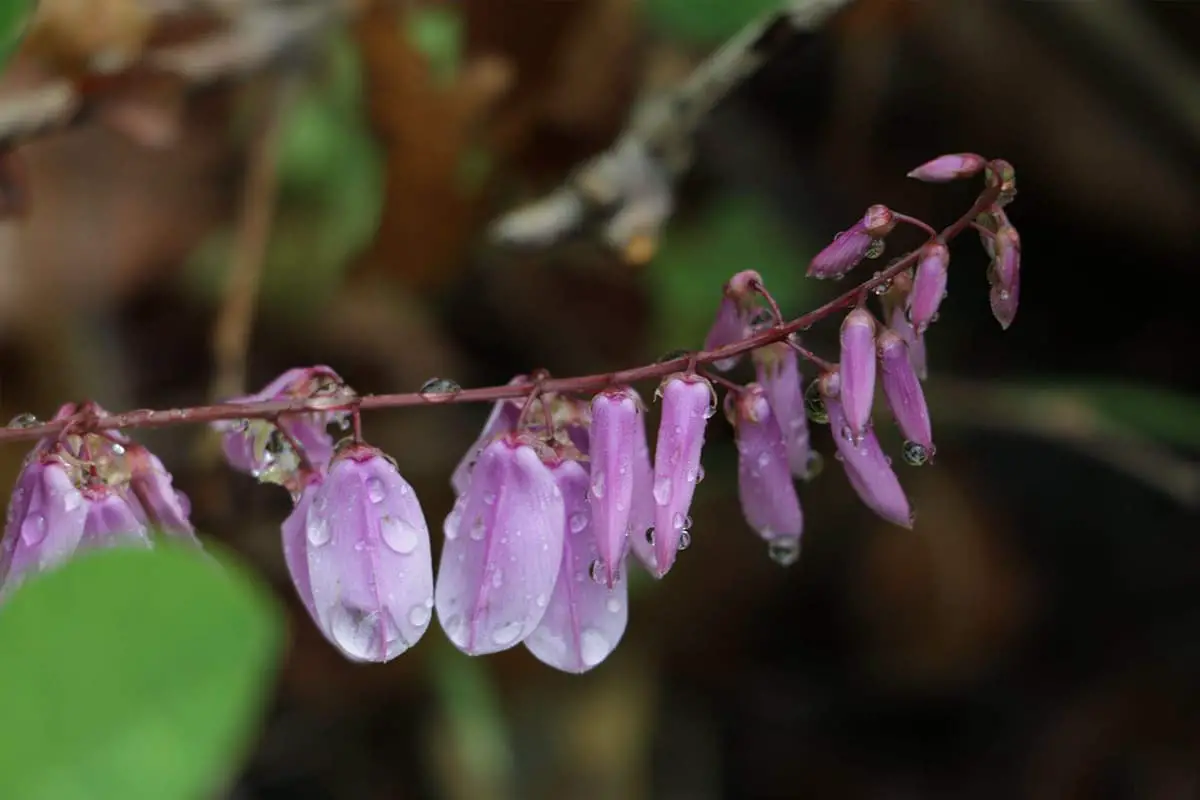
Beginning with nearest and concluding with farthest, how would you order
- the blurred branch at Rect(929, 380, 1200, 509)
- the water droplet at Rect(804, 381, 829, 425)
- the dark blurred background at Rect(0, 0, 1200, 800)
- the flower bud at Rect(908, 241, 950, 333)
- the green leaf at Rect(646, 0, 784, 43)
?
the flower bud at Rect(908, 241, 950, 333) → the water droplet at Rect(804, 381, 829, 425) → the green leaf at Rect(646, 0, 784, 43) → the blurred branch at Rect(929, 380, 1200, 509) → the dark blurred background at Rect(0, 0, 1200, 800)

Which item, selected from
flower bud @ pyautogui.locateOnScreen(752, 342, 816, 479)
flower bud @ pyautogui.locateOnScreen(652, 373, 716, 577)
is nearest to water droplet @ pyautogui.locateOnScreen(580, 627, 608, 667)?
flower bud @ pyautogui.locateOnScreen(652, 373, 716, 577)

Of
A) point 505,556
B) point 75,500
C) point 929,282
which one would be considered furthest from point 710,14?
point 75,500

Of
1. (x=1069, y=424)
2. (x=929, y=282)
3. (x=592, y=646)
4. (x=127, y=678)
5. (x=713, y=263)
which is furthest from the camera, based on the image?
(x=713, y=263)

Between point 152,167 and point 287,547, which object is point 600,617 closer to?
point 287,547

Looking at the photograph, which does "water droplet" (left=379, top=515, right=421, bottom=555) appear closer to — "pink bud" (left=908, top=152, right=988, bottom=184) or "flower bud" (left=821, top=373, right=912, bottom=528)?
"flower bud" (left=821, top=373, right=912, bottom=528)

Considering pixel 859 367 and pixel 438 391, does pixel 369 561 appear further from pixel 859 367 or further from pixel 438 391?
pixel 859 367
